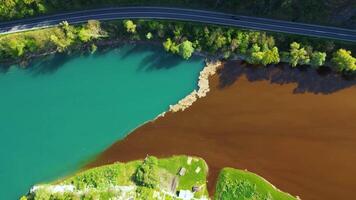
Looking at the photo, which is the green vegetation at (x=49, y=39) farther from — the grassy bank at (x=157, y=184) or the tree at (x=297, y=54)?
the tree at (x=297, y=54)

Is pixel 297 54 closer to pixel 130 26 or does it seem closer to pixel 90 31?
pixel 130 26

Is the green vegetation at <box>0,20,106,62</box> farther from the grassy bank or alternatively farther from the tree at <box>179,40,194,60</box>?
the grassy bank

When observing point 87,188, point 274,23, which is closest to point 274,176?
point 274,23

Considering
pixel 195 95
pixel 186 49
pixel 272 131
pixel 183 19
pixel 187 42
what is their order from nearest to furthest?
pixel 186 49
pixel 272 131
pixel 187 42
pixel 195 95
pixel 183 19

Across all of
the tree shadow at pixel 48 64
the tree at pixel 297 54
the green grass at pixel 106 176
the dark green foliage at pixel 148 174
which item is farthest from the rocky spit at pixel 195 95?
the tree shadow at pixel 48 64

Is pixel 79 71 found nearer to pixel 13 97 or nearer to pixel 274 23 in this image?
pixel 13 97

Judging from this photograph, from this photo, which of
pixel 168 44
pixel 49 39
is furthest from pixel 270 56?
pixel 49 39
